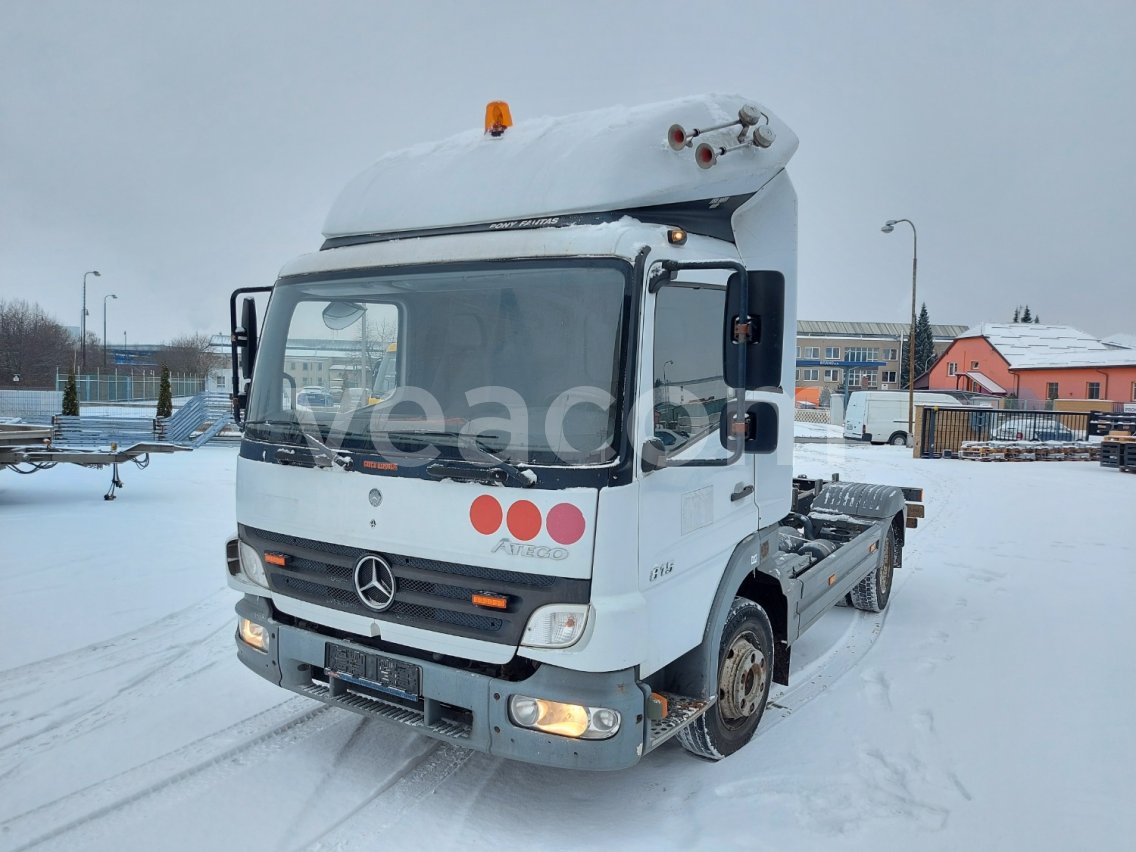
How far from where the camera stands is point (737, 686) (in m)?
4.28

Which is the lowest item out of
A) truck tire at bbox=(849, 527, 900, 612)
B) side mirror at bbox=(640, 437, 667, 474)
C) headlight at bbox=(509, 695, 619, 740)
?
truck tire at bbox=(849, 527, 900, 612)

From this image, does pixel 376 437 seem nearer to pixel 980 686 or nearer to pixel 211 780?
pixel 211 780

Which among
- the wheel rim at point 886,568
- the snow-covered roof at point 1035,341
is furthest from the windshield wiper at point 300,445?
the snow-covered roof at point 1035,341

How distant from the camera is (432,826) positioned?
3557 mm

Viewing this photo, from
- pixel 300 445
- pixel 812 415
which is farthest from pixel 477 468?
pixel 812 415

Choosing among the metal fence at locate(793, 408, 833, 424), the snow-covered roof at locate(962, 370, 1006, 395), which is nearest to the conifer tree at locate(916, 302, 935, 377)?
the snow-covered roof at locate(962, 370, 1006, 395)

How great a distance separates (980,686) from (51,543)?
9.30 meters

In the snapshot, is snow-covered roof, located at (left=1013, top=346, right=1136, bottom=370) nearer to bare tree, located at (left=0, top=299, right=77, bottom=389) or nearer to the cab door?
the cab door

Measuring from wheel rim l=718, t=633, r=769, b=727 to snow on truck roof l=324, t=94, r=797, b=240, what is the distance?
241 cm

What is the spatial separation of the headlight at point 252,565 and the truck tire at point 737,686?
2.34m

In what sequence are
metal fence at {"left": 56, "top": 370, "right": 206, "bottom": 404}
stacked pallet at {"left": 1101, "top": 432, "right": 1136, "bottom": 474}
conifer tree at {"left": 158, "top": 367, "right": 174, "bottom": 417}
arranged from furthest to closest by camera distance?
metal fence at {"left": 56, "top": 370, "right": 206, "bottom": 404}
conifer tree at {"left": 158, "top": 367, "right": 174, "bottom": 417}
stacked pallet at {"left": 1101, "top": 432, "right": 1136, "bottom": 474}

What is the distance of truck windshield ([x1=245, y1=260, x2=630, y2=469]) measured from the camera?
3.32 metres

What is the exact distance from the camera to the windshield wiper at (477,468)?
321cm

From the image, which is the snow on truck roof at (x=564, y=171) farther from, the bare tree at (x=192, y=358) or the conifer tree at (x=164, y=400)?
the bare tree at (x=192, y=358)
